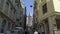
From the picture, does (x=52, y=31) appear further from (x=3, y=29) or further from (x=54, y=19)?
(x=3, y=29)

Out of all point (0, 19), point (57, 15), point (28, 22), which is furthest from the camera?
point (28, 22)

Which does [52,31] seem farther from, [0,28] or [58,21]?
[0,28]

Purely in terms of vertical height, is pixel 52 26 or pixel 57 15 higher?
pixel 57 15

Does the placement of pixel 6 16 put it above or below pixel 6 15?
below

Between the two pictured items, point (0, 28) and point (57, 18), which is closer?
point (57, 18)

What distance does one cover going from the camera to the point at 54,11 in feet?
37.4

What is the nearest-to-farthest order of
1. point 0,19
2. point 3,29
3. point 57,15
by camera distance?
point 57,15, point 0,19, point 3,29

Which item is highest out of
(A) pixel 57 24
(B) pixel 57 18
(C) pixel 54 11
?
(C) pixel 54 11

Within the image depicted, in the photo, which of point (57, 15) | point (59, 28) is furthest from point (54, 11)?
point (59, 28)

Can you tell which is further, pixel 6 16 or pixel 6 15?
pixel 6 16

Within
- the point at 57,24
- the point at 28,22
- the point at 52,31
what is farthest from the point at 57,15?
the point at 28,22

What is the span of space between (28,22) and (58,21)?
143ft

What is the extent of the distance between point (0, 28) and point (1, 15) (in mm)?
1948

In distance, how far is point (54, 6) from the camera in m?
11.8
